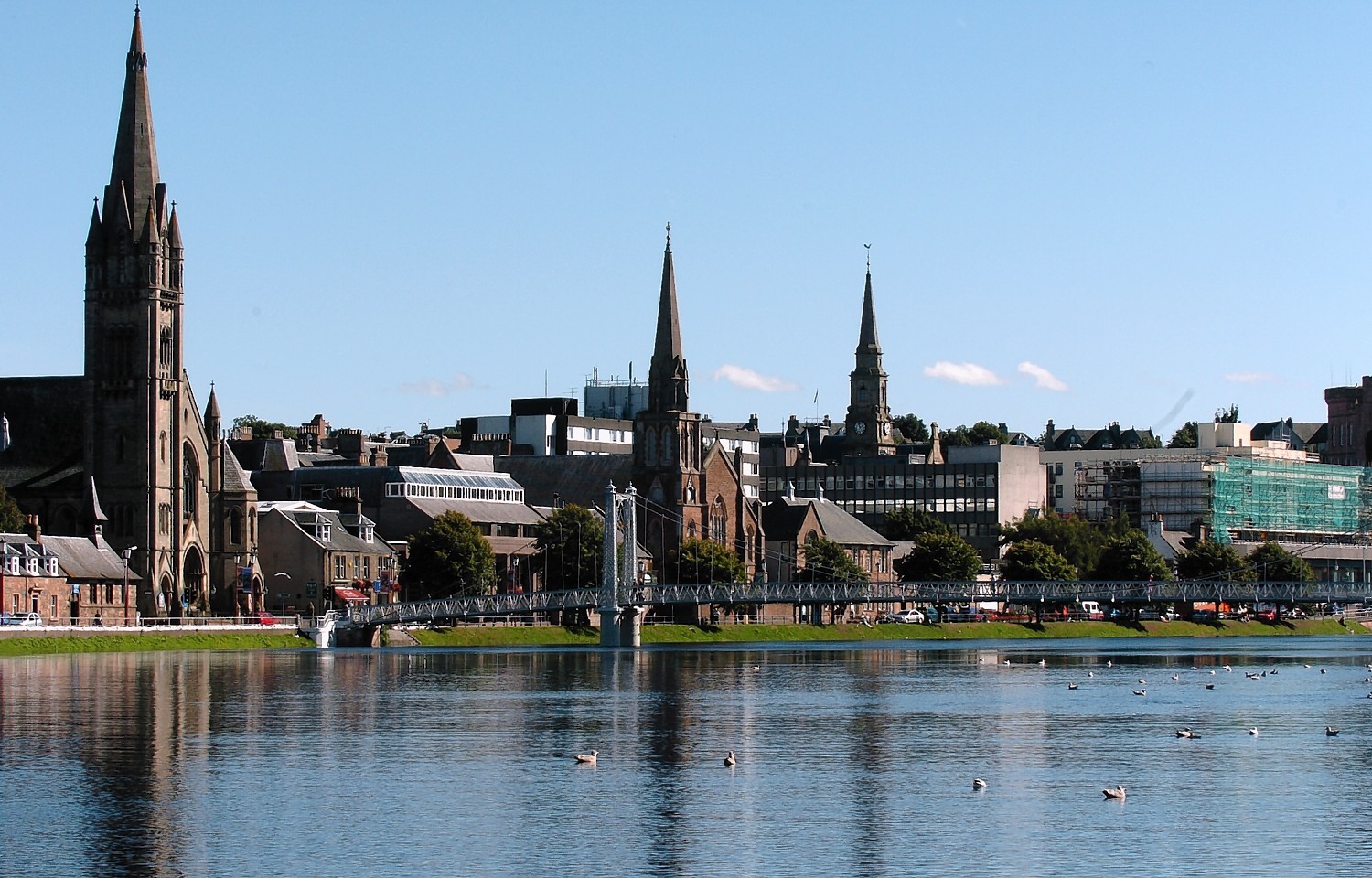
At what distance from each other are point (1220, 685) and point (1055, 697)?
14.0 metres

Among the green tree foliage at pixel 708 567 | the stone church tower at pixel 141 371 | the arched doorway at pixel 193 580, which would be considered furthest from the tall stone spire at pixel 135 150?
the green tree foliage at pixel 708 567

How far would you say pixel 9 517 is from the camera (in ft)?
509

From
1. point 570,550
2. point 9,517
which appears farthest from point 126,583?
point 570,550

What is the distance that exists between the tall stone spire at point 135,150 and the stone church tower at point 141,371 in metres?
0.06

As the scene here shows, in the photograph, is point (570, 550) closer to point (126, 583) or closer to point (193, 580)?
point (193, 580)

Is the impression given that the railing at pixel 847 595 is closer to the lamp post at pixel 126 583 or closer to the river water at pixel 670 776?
the lamp post at pixel 126 583

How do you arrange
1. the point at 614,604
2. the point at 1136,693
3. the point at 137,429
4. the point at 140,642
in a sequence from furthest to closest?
the point at 137,429 → the point at 614,604 → the point at 140,642 → the point at 1136,693

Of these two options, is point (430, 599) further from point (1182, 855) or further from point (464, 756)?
point (1182, 855)

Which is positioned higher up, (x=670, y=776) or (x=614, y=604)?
(x=614, y=604)

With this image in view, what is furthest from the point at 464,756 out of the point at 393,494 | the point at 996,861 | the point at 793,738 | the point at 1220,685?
the point at 393,494

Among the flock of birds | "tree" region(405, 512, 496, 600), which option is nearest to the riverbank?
"tree" region(405, 512, 496, 600)

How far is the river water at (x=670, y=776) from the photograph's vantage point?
52438mm

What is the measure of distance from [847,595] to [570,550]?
2236cm

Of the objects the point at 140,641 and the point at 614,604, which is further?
the point at 614,604
